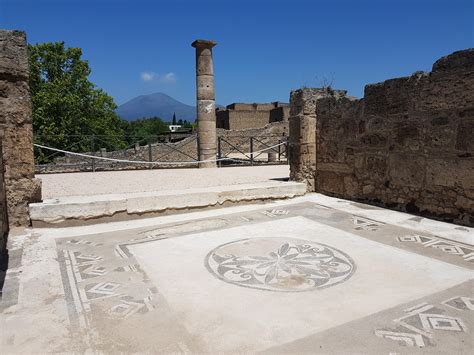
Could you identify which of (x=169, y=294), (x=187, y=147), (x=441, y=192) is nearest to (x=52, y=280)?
(x=169, y=294)

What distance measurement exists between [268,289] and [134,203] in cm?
266

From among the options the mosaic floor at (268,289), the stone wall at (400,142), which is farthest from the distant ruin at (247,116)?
the mosaic floor at (268,289)

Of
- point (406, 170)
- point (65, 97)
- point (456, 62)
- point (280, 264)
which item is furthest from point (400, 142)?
point (65, 97)

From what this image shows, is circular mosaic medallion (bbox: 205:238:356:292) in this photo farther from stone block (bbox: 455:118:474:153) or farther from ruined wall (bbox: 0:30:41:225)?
ruined wall (bbox: 0:30:41:225)

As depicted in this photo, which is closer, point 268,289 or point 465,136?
point 268,289

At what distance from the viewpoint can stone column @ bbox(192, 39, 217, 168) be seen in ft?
45.1

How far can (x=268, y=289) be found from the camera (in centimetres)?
250

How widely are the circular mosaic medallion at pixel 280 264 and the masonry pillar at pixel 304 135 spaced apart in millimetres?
2565

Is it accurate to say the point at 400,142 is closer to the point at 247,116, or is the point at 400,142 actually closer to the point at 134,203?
the point at 134,203

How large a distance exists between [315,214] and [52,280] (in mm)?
3116

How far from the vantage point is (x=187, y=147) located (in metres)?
21.1

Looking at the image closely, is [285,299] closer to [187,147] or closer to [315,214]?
[315,214]

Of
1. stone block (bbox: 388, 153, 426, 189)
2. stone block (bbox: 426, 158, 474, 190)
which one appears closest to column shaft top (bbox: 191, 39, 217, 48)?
stone block (bbox: 388, 153, 426, 189)

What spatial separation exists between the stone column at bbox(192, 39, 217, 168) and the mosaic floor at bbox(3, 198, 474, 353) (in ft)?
32.9
